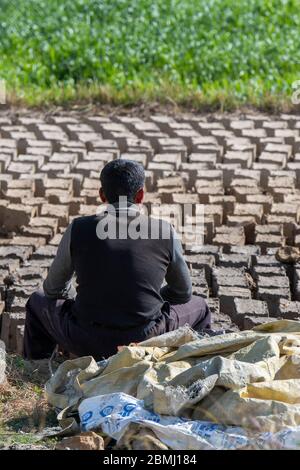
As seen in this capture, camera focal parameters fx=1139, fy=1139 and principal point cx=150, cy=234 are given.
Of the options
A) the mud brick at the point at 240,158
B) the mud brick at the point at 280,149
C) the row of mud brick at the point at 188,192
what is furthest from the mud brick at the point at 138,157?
the mud brick at the point at 280,149

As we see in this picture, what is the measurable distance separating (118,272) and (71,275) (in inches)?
14.8

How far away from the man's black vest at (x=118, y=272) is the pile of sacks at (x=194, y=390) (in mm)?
327

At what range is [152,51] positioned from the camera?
42.7 ft

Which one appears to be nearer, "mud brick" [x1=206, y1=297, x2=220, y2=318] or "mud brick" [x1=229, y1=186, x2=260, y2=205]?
"mud brick" [x1=206, y1=297, x2=220, y2=318]

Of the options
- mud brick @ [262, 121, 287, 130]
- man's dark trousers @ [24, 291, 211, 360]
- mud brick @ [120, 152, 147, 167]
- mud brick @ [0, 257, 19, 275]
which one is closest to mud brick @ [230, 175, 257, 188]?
mud brick @ [120, 152, 147, 167]

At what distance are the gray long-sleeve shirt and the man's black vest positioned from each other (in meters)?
0.05

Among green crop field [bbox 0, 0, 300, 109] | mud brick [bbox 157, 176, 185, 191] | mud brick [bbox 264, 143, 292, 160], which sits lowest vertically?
mud brick [bbox 157, 176, 185, 191]

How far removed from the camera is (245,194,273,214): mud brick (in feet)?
27.3

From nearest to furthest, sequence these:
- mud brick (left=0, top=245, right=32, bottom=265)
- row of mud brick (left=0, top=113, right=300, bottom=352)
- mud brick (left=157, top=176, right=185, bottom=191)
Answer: row of mud brick (left=0, top=113, right=300, bottom=352), mud brick (left=0, top=245, right=32, bottom=265), mud brick (left=157, top=176, right=185, bottom=191)

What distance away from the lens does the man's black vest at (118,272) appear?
19.0ft

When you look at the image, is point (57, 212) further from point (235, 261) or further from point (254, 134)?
point (254, 134)

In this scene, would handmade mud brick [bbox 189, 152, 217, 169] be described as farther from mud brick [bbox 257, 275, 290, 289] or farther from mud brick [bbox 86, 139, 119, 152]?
mud brick [bbox 257, 275, 290, 289]
